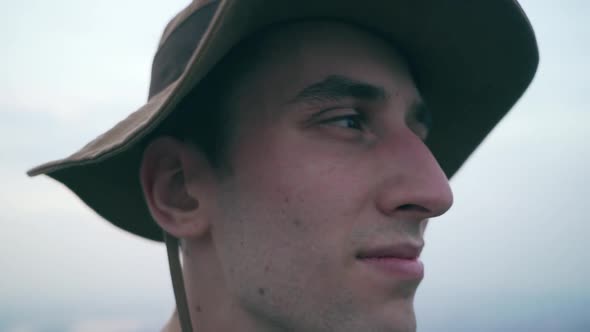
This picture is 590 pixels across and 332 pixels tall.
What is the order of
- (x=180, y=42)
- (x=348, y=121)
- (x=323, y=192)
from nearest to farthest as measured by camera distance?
Result: (x=323, y=192)
(x=348, y=121)
(x=180, y=42)

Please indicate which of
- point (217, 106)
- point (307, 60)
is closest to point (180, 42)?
point (217, 106)

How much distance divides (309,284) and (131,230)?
1189mm

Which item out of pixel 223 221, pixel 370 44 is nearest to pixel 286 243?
pixel 223 221

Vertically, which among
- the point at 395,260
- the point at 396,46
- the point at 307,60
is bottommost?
the point at 395,260

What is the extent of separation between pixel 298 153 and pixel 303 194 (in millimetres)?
123

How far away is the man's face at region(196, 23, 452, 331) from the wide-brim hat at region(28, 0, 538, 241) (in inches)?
5.5

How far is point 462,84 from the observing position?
2117mm

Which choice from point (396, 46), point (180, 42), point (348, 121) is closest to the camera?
point (348, 121)

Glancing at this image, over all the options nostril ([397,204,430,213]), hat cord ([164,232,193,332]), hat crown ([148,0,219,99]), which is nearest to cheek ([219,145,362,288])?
nostril ([397,204,430,213])

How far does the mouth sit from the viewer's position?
57.4 inches

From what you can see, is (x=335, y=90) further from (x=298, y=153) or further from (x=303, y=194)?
(x=303, y=194)

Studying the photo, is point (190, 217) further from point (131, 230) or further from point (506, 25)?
point (506, 25)

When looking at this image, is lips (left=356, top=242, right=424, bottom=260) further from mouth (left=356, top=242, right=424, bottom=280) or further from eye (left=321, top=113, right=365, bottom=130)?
eye (left=321, top=113, right=365, bottom=130)

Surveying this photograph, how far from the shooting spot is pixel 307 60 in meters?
1.62
